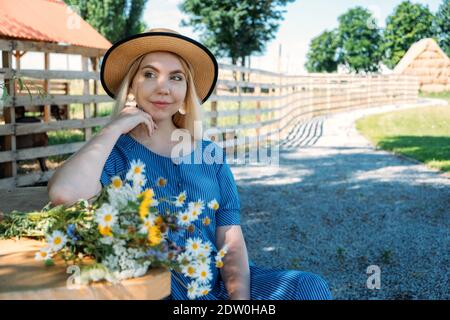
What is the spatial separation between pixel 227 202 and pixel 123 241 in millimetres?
834

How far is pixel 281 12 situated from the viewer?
133ft

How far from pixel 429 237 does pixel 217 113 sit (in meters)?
5.49

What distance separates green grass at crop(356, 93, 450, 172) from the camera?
9.97 metres

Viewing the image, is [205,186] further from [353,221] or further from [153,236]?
[353,221]

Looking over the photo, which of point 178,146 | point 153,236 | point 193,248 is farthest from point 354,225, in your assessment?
point 153,236

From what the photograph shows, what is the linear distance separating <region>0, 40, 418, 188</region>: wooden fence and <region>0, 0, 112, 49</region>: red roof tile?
136cm

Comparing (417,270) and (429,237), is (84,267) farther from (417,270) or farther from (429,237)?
(429,237)

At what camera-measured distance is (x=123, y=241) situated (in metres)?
1.15

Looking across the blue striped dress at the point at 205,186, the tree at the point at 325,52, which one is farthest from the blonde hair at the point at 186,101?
the tree at the point at 325,52

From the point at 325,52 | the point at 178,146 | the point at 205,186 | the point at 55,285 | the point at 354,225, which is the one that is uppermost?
the point at 325,52

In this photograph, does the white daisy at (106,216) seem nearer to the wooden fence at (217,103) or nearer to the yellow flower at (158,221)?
the yellow flower at (158,221)

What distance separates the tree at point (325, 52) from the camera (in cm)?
8006

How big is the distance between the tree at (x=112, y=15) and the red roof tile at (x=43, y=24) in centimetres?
2001

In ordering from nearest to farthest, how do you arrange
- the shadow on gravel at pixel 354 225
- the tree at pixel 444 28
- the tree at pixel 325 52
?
the shadow on gravel at pixel 354 225
the tree at pixel 444 28
the tree at pixel 325 52
